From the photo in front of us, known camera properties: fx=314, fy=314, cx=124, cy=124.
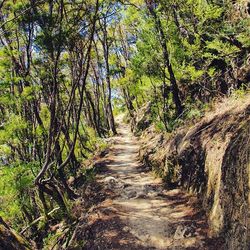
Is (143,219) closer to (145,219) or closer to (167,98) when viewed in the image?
(145,219)

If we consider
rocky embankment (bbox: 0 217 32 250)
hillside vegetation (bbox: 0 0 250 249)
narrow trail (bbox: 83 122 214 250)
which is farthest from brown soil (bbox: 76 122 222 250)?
rocky embankment (bbox: 0 217 32 250)

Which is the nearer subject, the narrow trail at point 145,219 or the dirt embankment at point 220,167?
the dirt embankment at point 220,167

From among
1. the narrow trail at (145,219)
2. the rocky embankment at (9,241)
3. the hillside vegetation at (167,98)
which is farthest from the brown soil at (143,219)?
the rocky embankment at (9,241)

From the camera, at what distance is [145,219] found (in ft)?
26.9

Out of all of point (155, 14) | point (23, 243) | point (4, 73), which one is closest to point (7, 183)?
point (4, 73)

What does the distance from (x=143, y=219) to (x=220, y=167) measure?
2724mm

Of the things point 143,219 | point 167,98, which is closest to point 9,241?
point 143,219

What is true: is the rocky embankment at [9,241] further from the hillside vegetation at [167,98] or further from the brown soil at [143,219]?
the brown soil at [143,219]

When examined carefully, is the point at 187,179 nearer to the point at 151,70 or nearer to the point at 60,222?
the point at 60,222

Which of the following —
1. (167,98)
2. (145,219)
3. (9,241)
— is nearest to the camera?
(9,241)

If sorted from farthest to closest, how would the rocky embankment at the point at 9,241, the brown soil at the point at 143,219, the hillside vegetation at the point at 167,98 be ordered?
the brown soil at the point at 143,219 → the hillside vegetation at the point at 167,98 → the rocky embankment at the point at 9,241

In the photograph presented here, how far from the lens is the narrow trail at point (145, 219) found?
6871 mm

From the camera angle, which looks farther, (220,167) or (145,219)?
(145,219)

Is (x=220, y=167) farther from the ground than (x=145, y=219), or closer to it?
farther from the ground
